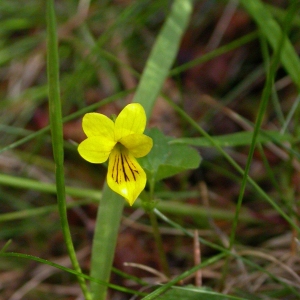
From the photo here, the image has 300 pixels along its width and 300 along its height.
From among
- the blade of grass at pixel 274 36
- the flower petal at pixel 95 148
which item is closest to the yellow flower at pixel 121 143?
the flower petal at pixel 95 148

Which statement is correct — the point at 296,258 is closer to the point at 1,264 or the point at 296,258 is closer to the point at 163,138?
the point at 163,138

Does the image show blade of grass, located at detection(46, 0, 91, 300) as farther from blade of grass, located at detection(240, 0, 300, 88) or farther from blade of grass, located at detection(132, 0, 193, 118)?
blade of grass, located at detection(240, 0, 300, 88)

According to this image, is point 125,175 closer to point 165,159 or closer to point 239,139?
point 165,159

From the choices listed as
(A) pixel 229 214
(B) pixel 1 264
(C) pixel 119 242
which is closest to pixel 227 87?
(A) pixel 229 214

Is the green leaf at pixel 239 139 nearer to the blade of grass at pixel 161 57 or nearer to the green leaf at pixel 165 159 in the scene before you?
the green leaf at pixel 165 159

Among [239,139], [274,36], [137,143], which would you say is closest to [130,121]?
[137,143]

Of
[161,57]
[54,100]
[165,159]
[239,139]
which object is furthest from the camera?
[161,57]
